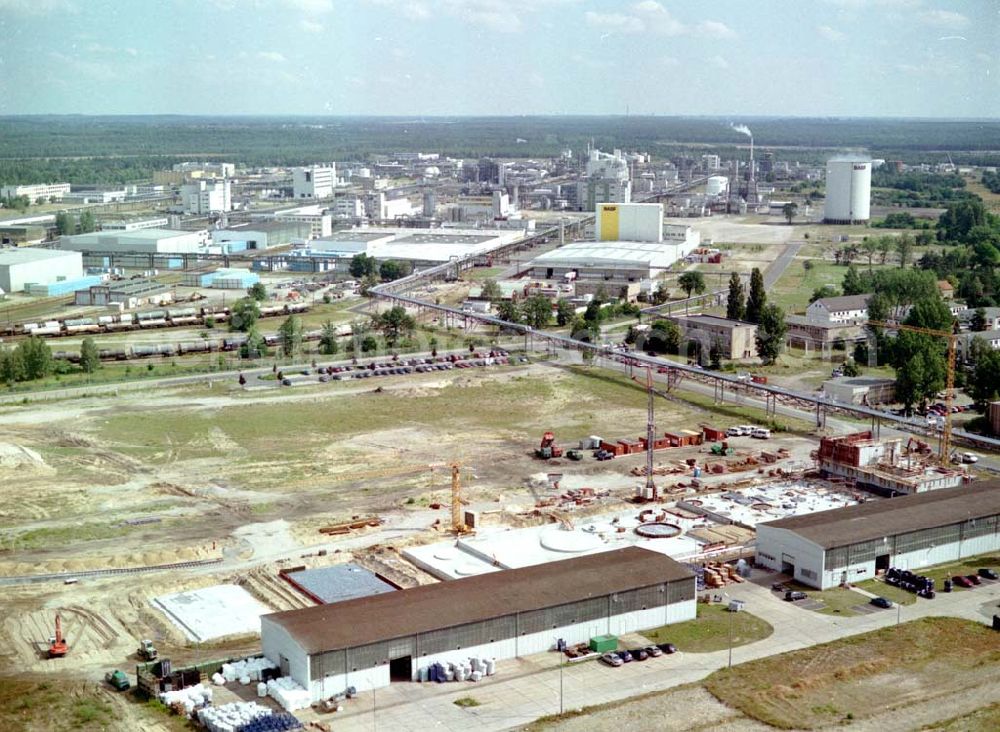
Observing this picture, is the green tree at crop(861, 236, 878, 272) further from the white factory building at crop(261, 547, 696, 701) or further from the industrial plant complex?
the white factory building at crop(261, 547, 696, 701)

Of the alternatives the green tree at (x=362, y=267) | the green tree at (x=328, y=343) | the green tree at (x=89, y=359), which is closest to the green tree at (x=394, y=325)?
Answer: the green tree at (x=328, y=343)

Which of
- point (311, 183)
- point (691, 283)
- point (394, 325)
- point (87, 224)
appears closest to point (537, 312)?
point (394, 325)

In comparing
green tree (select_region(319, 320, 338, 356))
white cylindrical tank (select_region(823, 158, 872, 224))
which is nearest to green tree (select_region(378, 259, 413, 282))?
green tree (select_region(319, 320, 338, 356))

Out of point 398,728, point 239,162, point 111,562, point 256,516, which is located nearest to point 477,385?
point 256,516

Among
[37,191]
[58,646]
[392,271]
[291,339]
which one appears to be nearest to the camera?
[58,646]

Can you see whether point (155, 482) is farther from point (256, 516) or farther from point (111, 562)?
point (111, 562)

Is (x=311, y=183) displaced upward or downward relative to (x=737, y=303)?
upward

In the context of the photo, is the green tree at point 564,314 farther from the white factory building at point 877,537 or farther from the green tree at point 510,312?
the white factory building at point 877,537

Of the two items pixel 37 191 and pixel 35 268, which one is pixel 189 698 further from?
pixel 37 191
